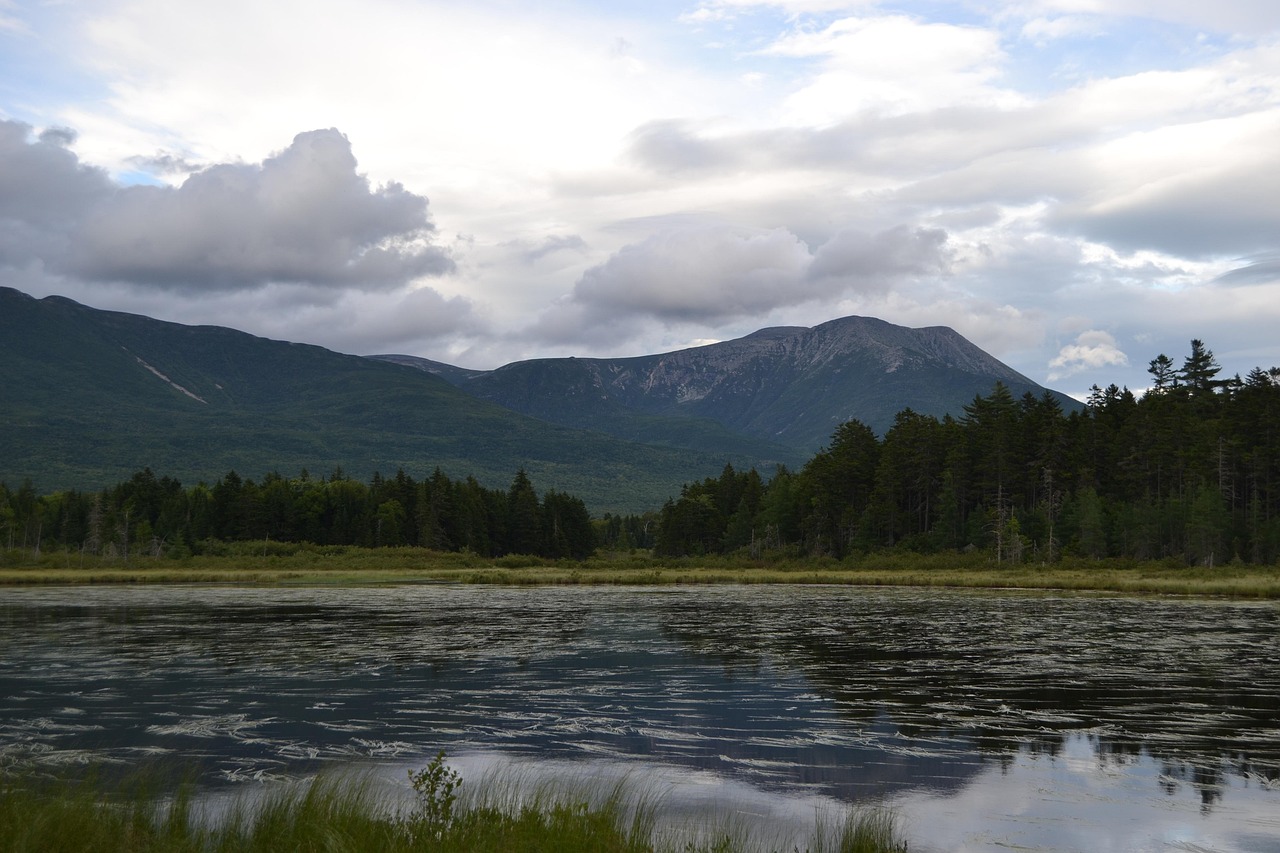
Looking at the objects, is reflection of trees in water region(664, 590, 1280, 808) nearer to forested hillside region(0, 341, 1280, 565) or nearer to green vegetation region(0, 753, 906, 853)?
green vegetation region(0, 753, 906, 853)

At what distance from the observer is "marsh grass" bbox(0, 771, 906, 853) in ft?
37.4

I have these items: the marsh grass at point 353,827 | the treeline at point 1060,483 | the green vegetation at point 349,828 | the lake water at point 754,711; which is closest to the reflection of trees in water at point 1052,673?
the lake water at point 754,711

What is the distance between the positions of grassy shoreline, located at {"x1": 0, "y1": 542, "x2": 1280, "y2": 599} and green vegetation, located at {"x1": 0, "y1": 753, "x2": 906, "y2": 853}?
6427 centimetres

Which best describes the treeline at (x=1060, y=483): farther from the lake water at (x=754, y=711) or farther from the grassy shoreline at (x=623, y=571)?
the lake water at (x=754, y=711)

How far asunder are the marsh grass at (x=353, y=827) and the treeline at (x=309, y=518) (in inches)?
5106

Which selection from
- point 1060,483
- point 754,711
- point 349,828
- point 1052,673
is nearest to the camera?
point 349,828

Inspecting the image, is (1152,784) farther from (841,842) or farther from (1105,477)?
(1105,477)

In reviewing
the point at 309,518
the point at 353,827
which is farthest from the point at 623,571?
the point at 353,827

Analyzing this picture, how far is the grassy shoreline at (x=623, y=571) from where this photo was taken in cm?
7619

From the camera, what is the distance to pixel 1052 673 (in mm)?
29266

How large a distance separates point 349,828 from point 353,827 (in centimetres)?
8

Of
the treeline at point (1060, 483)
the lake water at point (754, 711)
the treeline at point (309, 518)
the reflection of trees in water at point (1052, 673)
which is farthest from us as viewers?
the treeline at point (309, 518)

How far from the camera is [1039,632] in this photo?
41.3 meters

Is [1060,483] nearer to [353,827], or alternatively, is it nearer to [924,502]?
[924,502]
